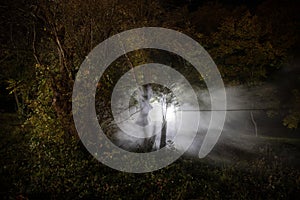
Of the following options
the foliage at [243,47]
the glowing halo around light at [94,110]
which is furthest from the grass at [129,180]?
the foliage at [243,47]

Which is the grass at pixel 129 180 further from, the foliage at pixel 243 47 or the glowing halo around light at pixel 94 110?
the foliage at pixel 243 47

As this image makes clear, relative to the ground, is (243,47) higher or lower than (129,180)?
higher

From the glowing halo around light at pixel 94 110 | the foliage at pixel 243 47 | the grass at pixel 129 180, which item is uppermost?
the foliage at pixel 243 47

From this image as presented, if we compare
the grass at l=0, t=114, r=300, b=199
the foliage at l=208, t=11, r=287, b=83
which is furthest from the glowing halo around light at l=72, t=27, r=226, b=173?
the foliage at l=208, t=11, r=287, b=83

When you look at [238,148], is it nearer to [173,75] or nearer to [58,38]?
[173,75]

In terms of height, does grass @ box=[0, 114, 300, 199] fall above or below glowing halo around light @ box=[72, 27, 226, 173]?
below

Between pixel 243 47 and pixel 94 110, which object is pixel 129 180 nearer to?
pixel 94 110

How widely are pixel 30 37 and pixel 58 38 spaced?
4655mm

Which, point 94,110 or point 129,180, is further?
point 94,110

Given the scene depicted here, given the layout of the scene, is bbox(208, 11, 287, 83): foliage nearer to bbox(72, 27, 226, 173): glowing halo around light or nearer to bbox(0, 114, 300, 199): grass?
bbox(72, 27, 226, 173): glowing halo around light

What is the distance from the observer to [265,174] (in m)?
10.6

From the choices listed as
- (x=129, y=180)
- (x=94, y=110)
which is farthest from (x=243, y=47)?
(x=129, y=180)

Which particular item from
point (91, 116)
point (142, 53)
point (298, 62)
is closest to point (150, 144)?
point (91, 116)

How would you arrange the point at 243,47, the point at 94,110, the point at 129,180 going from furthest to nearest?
the point at 243,47, the point at 94,110, the point at 129,180
